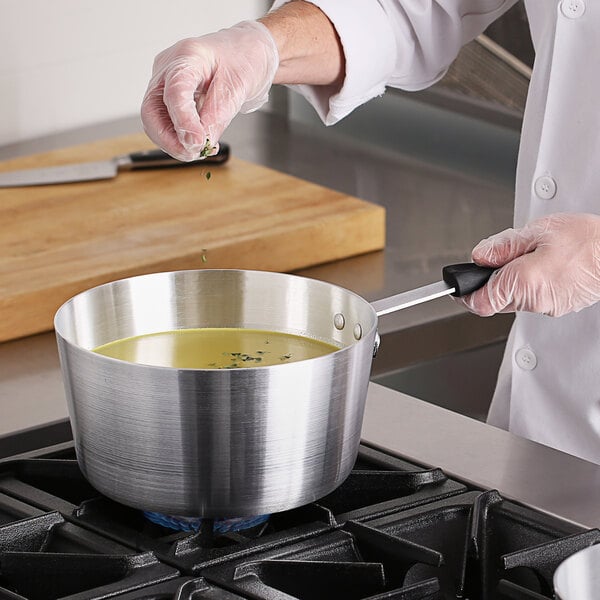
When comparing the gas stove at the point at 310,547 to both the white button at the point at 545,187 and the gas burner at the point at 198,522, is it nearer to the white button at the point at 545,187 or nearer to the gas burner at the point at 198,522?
the gas burner at the point at 198,522

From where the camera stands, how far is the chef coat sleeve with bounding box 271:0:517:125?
125 centimetres

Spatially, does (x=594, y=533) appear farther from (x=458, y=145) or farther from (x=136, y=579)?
(x=458, y=145)

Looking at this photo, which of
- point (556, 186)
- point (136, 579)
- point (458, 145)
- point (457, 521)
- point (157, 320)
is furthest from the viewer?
point (458, 145)

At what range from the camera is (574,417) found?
1.22 m

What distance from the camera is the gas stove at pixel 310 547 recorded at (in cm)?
76

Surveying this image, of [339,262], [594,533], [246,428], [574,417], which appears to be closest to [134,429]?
[246,428]

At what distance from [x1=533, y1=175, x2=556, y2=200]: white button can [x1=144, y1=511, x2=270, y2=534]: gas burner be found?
524 mm

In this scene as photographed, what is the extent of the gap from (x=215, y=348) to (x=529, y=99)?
511 millimetres

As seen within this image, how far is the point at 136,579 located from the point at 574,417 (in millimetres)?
607

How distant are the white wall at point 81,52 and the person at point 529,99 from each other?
80 cm

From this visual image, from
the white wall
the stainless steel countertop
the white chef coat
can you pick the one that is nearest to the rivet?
the stainless steel countertop

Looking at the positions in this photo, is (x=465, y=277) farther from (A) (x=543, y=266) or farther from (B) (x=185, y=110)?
(B) (x=185, y=110)

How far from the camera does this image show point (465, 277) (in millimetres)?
955

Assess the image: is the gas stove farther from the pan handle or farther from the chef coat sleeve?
the chef coat sleeve
